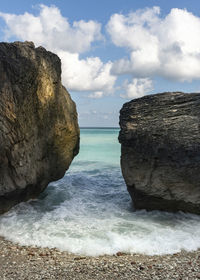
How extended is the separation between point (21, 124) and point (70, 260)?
553 centimetres

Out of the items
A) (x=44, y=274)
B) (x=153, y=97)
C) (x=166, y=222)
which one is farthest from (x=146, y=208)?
(x=44, y=274)

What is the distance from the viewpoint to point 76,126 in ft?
43.8

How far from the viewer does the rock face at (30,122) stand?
9953 mm

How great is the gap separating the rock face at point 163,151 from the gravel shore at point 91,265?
2882 mm

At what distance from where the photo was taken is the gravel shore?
5.78 meters

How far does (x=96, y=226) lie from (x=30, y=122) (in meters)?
4.88

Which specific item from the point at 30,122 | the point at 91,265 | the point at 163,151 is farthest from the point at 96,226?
the point at 30,122

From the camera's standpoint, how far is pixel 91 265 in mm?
6328

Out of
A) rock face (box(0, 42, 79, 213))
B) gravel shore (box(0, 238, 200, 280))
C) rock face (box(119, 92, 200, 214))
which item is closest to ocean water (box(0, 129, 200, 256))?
gravel shore (box(0, 238, 200, 280))

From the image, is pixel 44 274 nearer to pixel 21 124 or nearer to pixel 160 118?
pixel 21 124

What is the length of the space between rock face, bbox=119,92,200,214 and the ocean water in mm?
694

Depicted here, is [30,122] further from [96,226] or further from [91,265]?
[91,265]

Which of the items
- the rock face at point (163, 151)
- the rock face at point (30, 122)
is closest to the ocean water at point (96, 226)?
the rock face at point (163, 151)

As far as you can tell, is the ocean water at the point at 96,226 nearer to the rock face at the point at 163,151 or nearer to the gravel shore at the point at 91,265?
the gravel shore at the point at 91,265
